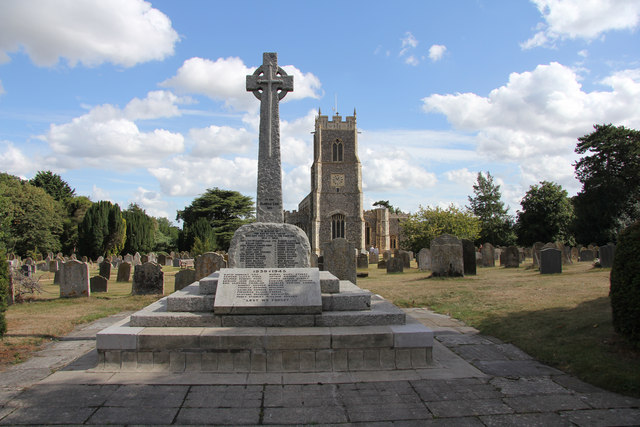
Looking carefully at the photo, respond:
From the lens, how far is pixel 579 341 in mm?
5273

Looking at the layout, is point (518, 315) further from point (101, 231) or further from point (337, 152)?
point (337, 152)

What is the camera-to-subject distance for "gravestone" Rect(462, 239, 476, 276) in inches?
577

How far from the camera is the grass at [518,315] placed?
4.57 m

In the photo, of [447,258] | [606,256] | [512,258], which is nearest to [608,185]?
[512,258]

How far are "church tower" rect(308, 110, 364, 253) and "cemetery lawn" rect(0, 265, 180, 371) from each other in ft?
114

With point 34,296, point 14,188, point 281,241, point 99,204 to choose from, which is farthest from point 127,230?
point 281,241

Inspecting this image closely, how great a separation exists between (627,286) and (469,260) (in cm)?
1025

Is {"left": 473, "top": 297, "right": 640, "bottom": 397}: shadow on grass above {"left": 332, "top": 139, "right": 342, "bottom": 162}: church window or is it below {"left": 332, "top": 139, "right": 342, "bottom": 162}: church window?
below

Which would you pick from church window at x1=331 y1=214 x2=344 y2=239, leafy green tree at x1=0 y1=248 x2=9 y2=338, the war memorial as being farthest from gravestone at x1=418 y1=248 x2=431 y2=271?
church window at x1=331 y1=214 x2=344 y2=239

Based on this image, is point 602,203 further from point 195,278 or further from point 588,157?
point 195,278

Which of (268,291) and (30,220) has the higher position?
(30,220)

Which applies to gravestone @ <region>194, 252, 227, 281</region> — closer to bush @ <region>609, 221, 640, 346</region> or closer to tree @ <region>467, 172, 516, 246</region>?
bush @ <region>609, 221, 640, 346</region>

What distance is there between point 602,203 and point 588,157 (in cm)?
403

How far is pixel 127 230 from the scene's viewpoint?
37438 millimetres
